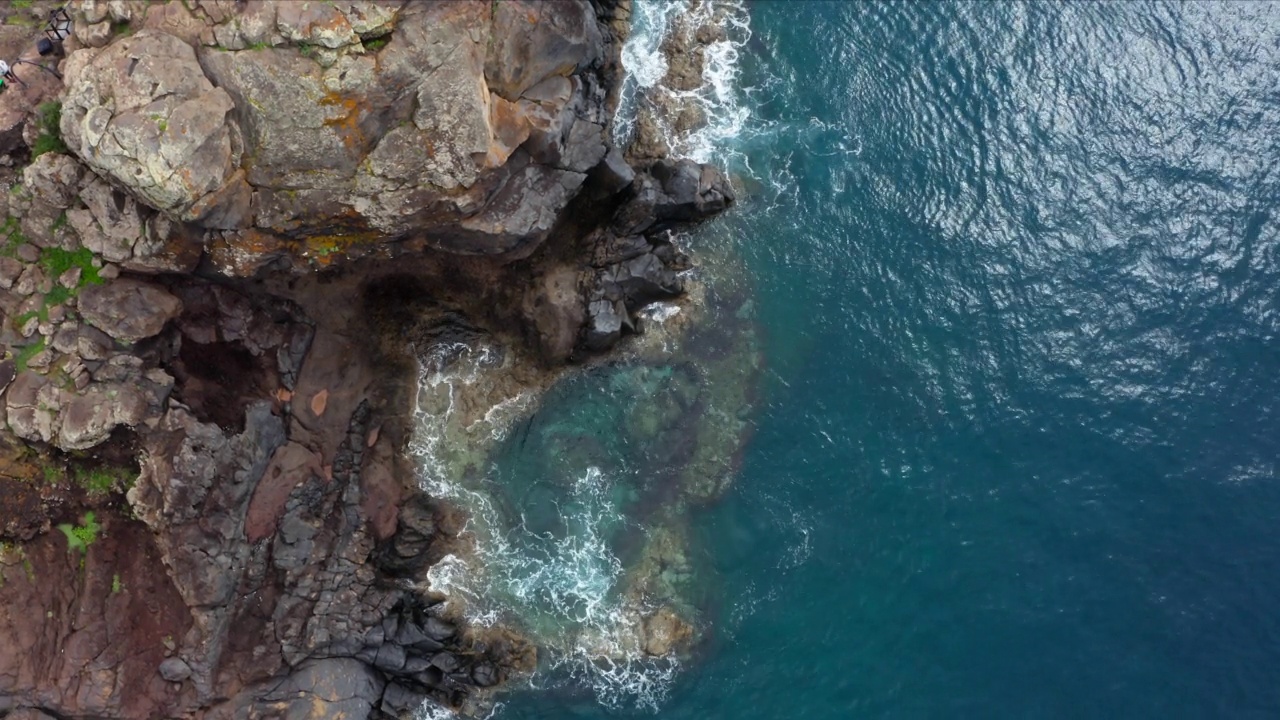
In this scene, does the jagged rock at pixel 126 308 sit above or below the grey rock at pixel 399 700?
above

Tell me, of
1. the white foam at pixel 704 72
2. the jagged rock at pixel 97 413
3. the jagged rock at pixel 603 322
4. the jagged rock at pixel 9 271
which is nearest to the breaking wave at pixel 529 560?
the jagged rock at pixel 603 322

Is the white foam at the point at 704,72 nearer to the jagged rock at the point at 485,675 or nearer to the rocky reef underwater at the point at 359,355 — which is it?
the rocky reef underwater at the point at 359,355

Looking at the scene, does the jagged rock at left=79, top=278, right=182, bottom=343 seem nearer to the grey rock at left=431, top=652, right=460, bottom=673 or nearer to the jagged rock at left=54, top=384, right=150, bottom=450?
the jagged rock at left=54, top=384, right=150, bottom=450

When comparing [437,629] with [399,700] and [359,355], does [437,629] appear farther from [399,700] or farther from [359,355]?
[359,355]

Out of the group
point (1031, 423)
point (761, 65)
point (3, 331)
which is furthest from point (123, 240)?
point (1031, 423)

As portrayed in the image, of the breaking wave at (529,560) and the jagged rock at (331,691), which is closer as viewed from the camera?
the jagged rock at (331,691)

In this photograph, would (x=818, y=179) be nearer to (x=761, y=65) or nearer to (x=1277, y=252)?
(x=761, y=65)
